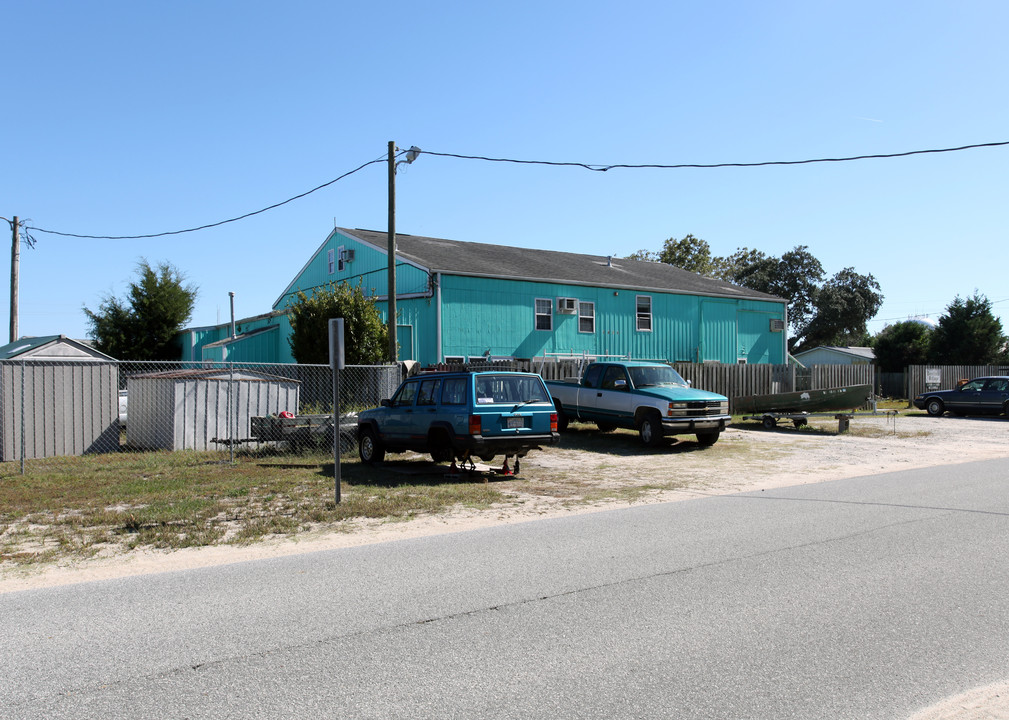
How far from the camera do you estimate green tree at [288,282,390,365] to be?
78.7ft

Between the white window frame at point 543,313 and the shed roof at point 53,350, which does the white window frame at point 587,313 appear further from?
the shed roof at point 53,350

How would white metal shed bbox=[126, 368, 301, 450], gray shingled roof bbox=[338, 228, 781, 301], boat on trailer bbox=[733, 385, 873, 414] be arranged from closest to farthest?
1. white metal shed bbox=[126, 368, 301, 450]
2. boat on trailer bbox=[733, 385, 873, 414]
3. gray shingled roof bbox=[338, 228, 781, 301]

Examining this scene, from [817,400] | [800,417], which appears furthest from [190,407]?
[817,400]

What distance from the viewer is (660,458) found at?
16453mm

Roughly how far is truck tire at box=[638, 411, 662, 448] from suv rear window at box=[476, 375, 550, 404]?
4.99 m

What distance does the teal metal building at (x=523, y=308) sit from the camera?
27219mm

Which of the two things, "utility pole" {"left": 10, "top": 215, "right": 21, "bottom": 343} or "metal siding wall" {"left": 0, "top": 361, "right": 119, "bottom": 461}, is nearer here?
"metal siding wall" {"left": 0, "top": 361, "right": 119, "bottom": 461}

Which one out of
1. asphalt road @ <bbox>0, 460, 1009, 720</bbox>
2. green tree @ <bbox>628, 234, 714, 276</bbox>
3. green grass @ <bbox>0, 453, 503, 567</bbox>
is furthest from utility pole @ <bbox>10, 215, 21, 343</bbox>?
green tree @ <bbox>628, 234, 714, 276</bbox>

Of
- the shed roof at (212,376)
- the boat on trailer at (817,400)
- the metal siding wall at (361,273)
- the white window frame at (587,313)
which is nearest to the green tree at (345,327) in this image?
the metal siding wall at (361,273)

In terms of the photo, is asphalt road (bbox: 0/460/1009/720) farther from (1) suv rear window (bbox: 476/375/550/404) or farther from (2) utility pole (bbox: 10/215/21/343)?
(2) utility pole (bbox: 10/215/21/343)

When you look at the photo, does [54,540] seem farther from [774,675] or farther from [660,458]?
[660,458]

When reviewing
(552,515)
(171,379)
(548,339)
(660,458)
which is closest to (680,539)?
(552,515)

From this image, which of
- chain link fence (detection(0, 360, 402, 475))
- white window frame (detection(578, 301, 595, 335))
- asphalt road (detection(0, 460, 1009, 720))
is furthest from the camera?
white window frame (detection(578, 301, 595, 335))

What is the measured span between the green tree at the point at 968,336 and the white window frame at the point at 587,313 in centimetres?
3155
